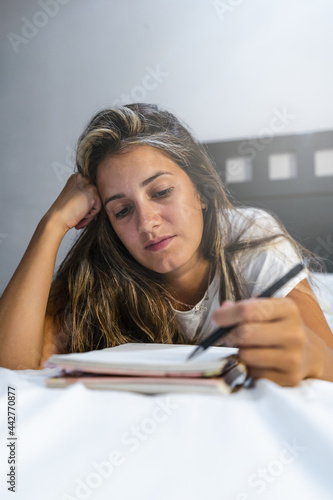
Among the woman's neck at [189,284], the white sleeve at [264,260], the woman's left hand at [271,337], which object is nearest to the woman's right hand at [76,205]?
the woman's neck at [189,284]

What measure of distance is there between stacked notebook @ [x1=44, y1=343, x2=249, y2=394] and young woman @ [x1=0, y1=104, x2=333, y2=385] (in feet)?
1.29

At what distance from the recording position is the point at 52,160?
1.43 metres

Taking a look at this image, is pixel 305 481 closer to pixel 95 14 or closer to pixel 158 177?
pixel 158 177

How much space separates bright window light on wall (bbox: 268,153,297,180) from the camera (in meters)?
1.33

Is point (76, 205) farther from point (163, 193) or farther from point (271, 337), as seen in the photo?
point (271, 337)

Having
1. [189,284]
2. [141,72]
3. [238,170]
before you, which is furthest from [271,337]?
[141,72]

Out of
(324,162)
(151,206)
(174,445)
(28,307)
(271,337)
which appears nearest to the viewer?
(174,445)

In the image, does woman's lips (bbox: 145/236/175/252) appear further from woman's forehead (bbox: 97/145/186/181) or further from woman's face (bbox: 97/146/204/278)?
woman's forehead (bbox: 97/145/186/181)

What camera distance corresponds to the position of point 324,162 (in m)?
1.32

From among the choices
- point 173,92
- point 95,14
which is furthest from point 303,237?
point 95,14

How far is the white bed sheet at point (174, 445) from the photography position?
38cm

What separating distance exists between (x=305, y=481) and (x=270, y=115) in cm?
110

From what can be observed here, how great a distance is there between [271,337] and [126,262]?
29.2 inches

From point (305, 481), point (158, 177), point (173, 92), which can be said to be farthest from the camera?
point (173, 92)
